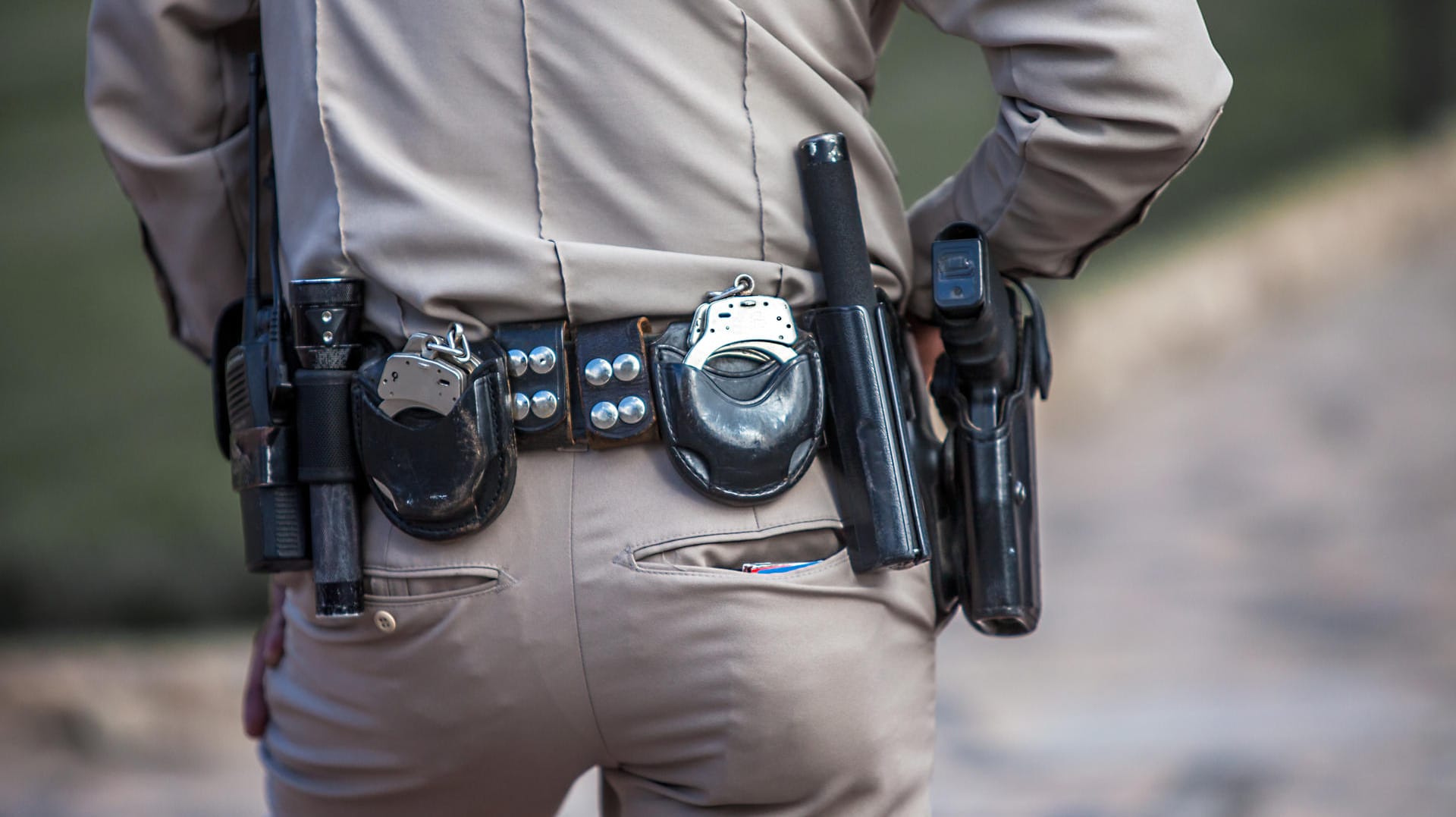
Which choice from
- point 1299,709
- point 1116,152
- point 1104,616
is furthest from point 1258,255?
point 1116,152

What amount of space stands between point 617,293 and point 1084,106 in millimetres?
436

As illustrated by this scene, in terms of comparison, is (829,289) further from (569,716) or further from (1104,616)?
(1104,616)

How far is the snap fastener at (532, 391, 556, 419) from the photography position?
104 cm

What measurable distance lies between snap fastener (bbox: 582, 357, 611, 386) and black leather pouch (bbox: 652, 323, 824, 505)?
4 centimetres

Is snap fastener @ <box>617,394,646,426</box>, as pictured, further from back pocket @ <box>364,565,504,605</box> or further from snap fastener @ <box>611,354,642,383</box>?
back pocket @ <box>364,565,504,605</box>

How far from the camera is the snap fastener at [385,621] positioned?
41.8 inches

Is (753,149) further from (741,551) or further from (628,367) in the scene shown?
(741,551)

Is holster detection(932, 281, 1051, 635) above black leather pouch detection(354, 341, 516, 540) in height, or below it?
below

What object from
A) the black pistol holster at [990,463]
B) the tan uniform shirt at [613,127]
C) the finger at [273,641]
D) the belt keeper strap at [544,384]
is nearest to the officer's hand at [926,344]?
the black pistol holster at [990,463]

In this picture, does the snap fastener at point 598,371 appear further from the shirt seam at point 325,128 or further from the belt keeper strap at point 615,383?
the shirt seam at point 325,128

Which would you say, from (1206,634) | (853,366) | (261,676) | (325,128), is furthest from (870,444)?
(1206,634)

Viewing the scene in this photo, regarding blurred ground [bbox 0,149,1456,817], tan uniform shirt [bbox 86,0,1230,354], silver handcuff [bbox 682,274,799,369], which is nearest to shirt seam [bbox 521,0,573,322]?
tan uniform shirt [bbox 86,0,1230,354]

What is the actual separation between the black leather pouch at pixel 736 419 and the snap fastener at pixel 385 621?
0.27 metres

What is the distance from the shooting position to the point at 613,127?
106 centimetres
